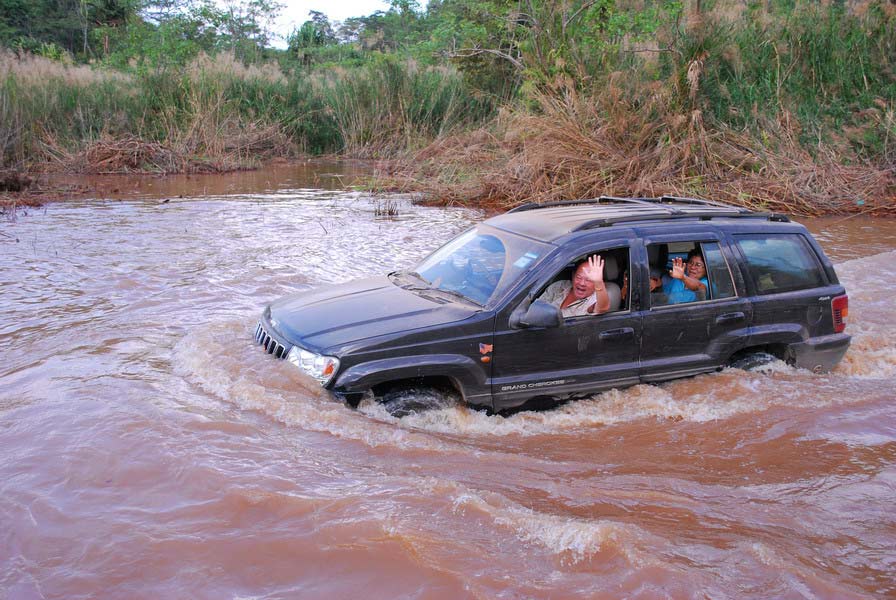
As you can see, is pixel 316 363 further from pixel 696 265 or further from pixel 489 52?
pixel 489 52

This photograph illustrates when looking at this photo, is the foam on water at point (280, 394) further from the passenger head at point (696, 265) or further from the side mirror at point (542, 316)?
the passenger head at point (696, 265)

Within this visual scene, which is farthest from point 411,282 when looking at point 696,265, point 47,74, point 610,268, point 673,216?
point 47,74

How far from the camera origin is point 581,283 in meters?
5.84

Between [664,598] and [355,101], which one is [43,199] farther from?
[664,598]

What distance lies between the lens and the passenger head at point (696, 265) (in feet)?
20.4

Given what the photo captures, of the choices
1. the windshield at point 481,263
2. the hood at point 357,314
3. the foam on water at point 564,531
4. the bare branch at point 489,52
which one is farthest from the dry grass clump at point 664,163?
the foam on water at point 564,531

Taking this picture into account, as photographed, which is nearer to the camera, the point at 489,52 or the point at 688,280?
the point at 688,280

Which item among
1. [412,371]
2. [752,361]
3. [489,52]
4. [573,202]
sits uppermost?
[489,52]

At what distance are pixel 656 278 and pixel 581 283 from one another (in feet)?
2.67

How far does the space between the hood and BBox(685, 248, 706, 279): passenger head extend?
1915mm

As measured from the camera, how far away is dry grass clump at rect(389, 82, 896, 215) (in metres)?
14.5

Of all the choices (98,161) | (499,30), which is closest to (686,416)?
(499,30)

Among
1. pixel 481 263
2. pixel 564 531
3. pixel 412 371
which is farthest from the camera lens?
pixel 481 263

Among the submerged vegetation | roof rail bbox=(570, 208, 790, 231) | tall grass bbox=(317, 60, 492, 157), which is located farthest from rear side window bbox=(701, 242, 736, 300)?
tall grass bbox=(317, 60, 492, 157)
